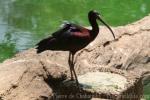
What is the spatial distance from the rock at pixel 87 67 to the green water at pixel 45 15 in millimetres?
2904

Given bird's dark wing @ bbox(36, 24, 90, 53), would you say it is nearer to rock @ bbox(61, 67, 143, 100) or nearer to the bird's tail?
the bird's tail

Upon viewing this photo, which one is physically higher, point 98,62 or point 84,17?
point 84,17

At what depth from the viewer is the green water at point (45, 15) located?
1217 cm

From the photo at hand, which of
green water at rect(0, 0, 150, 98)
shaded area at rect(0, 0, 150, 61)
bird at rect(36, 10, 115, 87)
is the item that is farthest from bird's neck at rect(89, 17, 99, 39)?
shaded area at rect(0, 0, 150, 61)

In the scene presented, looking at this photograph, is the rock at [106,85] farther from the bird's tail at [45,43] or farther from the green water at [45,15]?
the green water at [45,15]

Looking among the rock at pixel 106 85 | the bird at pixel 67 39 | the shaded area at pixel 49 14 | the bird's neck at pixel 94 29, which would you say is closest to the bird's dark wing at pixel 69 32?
the bird at pixel 67 39

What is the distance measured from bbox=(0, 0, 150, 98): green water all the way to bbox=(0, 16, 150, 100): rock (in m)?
2.90

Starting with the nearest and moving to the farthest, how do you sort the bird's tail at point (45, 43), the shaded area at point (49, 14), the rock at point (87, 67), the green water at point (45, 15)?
the rock at point (87, 67) < the bird's tail at point (45, 43) < the green water at point (45, 15) < the shaded area at point (49, 14)

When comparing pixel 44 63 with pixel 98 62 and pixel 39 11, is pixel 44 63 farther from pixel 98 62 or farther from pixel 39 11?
pixel 39 11

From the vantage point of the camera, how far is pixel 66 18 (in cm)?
1428

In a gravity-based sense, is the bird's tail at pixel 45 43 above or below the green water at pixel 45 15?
below

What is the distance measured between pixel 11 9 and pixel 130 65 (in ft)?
24.0

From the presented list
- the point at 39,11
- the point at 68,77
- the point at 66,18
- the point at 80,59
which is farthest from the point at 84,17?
the point at 68,77

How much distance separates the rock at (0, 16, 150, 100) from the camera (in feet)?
20.8
